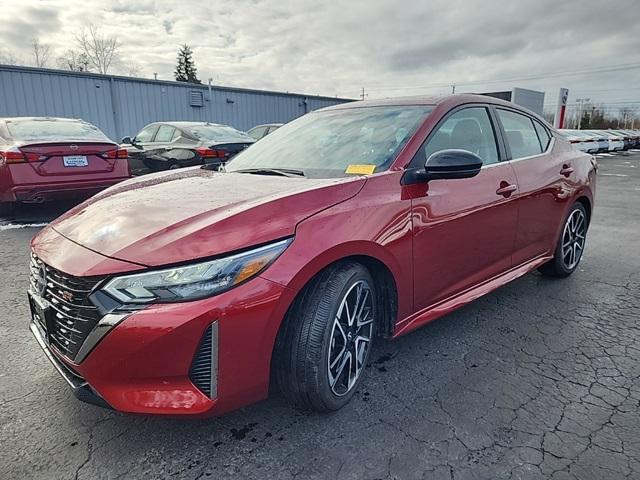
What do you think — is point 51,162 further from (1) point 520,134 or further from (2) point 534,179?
(2) point 534,179

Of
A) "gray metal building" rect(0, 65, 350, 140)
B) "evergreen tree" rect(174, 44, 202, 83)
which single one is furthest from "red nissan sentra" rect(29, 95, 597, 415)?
"evergreen tree" rect(174, 44, 202, 83)

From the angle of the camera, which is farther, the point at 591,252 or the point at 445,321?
the point at 591,252

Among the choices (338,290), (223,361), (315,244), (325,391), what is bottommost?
(325,391)

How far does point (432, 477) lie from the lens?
173 centimetres

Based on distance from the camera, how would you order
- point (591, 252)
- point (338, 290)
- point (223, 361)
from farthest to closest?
point (591, 252), point (338, 290), point (223, 361)

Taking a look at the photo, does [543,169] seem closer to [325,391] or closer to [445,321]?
[445,321]

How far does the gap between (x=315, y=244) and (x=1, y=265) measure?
3.92 metres

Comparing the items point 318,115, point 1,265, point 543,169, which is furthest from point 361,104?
point 1,265

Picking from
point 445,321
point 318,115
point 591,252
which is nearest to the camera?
point 445,321

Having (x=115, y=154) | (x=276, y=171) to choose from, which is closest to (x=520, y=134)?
(x=276, y=171)

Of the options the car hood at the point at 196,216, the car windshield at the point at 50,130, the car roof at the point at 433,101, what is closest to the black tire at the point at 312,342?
the car hood at the point at 196,216

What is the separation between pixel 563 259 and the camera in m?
3.90

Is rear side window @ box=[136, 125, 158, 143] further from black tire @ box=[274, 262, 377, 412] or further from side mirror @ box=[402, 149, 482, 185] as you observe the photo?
black tire @ box=[274, 262, 377, 412]

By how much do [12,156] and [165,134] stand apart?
3558 millimetres
